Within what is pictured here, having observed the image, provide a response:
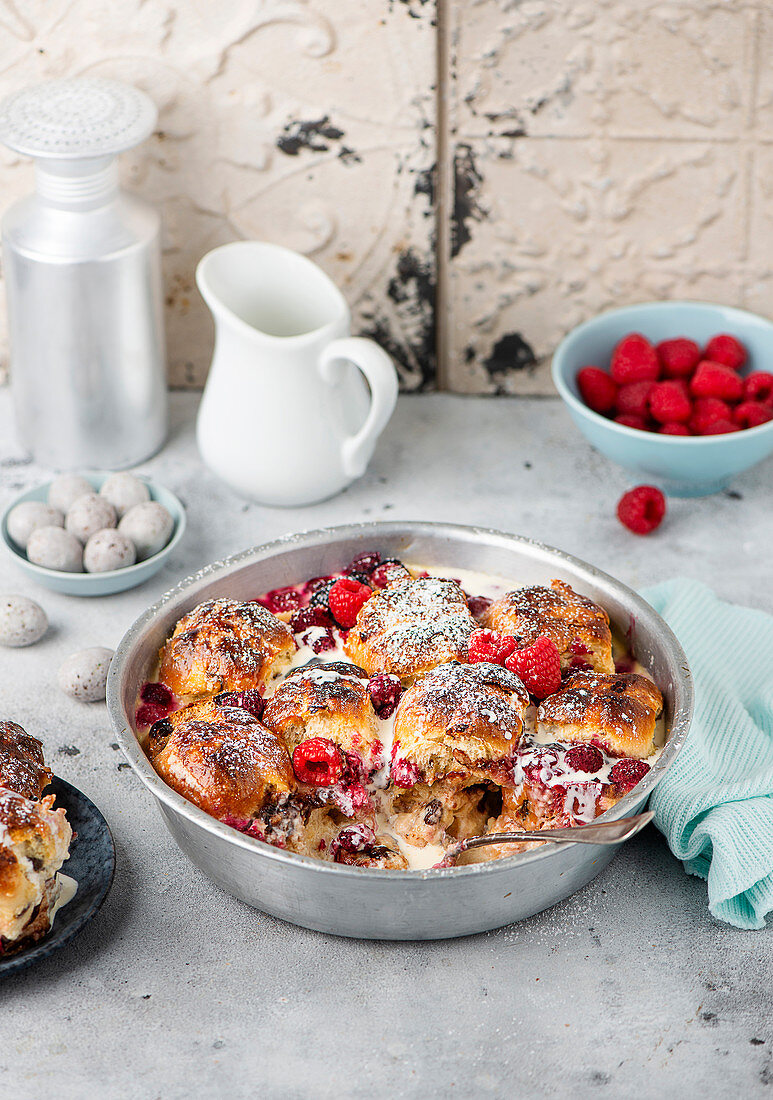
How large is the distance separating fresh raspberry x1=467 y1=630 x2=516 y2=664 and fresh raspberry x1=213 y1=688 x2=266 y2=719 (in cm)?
24

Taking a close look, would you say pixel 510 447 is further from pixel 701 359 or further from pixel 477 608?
pixel 477 608

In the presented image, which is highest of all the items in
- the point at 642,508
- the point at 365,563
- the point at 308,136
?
the point at 308,136

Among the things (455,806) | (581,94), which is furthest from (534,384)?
(455,806)

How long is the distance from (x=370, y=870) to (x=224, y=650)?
0.36 meters

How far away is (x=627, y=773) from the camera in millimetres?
1201

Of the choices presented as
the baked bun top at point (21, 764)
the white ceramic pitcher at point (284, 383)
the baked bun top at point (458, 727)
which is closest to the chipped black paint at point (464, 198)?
the white ceramic pitcher at point (284, 383)

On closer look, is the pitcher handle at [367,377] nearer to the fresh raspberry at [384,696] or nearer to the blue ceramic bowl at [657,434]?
the blue ceramic bowl at [657,434]

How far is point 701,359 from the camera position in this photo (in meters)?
1.96

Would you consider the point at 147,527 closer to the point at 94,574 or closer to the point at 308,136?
the point at 94,574

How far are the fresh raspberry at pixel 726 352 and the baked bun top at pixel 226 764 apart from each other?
1.07 metres

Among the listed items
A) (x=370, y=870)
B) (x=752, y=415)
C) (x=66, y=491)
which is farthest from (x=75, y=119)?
(x=370, y=870)

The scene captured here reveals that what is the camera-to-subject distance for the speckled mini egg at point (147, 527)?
1691 mm

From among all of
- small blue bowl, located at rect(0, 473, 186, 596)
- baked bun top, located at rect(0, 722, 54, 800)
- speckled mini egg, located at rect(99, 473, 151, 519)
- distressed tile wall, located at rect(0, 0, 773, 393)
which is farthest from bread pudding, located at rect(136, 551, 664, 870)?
distressed tile wall, located at rect(0, 0, 773, 393)

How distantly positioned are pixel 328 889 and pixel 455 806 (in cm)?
18
